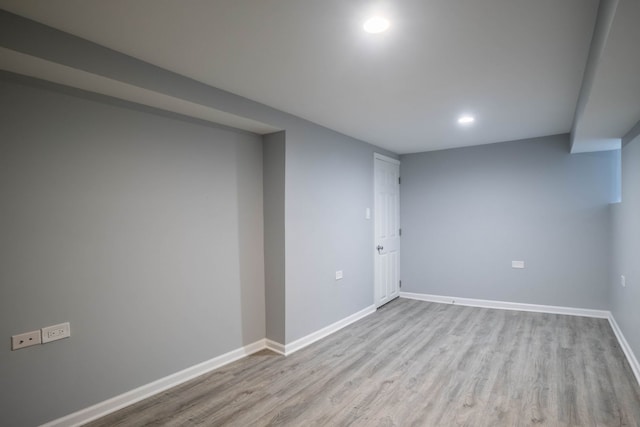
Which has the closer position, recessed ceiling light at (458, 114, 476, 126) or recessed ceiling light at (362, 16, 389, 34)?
recessed ceiling light at (362, 16, 389, 34)

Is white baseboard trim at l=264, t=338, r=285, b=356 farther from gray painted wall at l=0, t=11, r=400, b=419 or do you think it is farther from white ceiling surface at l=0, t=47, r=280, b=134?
white ceiling surface at l=0, t=47, r=280, b=134

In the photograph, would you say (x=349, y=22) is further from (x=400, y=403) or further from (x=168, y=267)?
(x=400, y=403)

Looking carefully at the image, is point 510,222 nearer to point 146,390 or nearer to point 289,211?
point 289,211

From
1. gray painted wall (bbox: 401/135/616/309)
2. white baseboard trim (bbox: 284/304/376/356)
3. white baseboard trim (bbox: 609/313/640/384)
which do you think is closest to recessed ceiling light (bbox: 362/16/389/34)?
white baseboard trim (bbox: 284/304/376/356)

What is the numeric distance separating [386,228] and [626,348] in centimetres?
302

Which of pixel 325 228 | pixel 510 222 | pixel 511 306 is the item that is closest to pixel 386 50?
pixel 325 228

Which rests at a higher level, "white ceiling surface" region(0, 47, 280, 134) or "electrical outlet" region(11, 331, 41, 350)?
"white ceiling surface" region(0, 47, 280, 134)

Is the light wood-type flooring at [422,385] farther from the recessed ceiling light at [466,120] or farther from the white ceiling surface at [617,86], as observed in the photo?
the recessed ceiling light at [466,120]

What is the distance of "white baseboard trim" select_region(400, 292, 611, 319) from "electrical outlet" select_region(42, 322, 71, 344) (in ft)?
15.5

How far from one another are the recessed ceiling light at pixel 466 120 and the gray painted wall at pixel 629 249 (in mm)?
1394

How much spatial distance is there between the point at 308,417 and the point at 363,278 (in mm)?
2479

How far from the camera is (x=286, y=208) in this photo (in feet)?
11.1

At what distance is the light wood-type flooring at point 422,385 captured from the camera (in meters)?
2.32

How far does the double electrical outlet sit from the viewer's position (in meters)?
1.99
